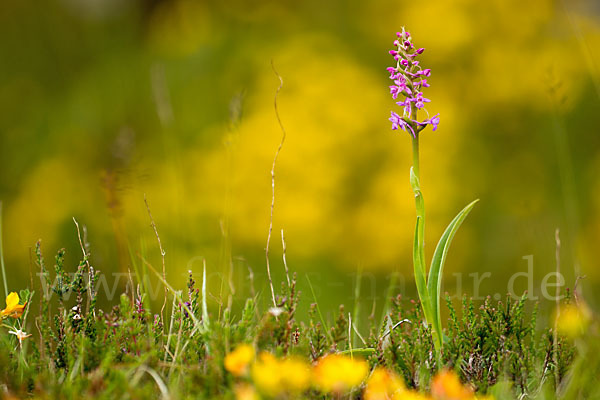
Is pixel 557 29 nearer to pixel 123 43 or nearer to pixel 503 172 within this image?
pixel 503 172

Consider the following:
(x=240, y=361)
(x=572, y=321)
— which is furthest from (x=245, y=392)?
(x=572, y=321)

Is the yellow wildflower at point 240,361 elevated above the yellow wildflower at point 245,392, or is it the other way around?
the yellow wildflower at point 240,361

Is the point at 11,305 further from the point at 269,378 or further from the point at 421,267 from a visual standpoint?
the point at 421,267

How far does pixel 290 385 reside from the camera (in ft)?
3.07

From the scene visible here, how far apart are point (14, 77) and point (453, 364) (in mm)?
4368

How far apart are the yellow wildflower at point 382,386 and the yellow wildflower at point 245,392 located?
0.17m

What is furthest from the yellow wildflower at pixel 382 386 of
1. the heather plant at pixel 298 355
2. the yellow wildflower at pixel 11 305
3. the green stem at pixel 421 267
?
the yellow wildflower at pixel 11 305

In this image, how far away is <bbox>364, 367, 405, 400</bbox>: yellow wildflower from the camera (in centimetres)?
98

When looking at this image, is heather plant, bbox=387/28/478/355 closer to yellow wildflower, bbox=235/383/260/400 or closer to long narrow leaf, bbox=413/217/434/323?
long narrow leaf, bbox=413/217/434/323

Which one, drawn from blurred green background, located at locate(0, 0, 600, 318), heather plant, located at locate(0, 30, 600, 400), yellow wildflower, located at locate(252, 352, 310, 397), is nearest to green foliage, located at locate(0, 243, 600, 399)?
heather plant, located at locate(0, 30, 600, 400)

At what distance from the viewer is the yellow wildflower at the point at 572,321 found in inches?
50.9

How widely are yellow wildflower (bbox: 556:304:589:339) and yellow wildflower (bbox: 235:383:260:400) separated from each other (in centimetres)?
65

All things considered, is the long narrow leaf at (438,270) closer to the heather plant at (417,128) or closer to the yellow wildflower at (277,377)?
the heather plant at (417,128)

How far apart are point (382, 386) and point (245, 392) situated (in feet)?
0.64
